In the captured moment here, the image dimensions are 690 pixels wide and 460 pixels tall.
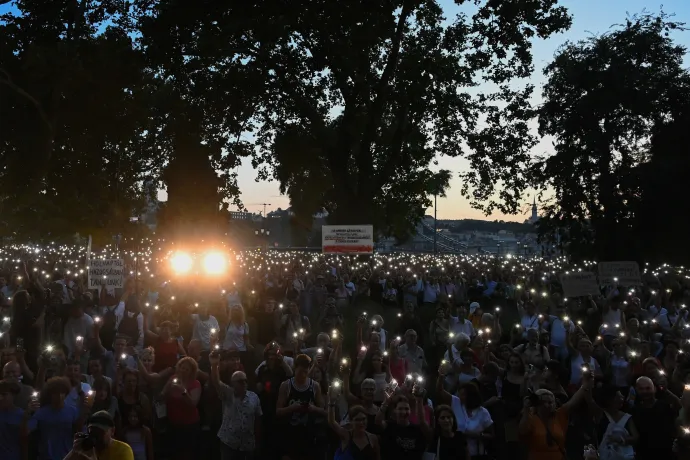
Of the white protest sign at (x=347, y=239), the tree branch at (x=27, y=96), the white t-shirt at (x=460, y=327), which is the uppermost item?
the tree branch at (x=27, y=96)

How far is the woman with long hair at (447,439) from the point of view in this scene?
650 centimetres

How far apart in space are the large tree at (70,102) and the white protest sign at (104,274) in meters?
7.05

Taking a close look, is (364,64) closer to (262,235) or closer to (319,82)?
(319,82)

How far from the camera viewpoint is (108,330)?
36.5ft

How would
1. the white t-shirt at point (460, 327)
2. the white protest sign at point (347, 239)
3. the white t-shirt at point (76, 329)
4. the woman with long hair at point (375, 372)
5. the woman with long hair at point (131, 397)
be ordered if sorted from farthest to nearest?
the white protest sign at point (347, 239) → the white t-shirt at point (460, 327) → the white t-shirt at point (76, 329) → the woman with long hair at point (375, 372) → the woman with long hair at point (131, 397)

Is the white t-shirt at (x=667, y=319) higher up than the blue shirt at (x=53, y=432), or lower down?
higher up

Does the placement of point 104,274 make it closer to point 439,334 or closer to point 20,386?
point 439,334

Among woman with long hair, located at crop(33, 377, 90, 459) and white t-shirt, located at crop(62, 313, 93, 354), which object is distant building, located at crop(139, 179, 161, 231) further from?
woman with long hair, located at crop(33, 377, 90, 459)

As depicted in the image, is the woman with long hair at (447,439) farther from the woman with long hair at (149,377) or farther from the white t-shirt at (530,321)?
the white t-shirt at (530,321)

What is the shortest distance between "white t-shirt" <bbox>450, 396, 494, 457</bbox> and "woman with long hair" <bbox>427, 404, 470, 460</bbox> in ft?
0.42

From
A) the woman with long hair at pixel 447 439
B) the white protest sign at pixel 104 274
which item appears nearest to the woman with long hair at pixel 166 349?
the woman with long hair at pixel 447 439

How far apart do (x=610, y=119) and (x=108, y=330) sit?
18.8 m

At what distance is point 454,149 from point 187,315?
15443 mm

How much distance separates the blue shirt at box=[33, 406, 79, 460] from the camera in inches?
252
